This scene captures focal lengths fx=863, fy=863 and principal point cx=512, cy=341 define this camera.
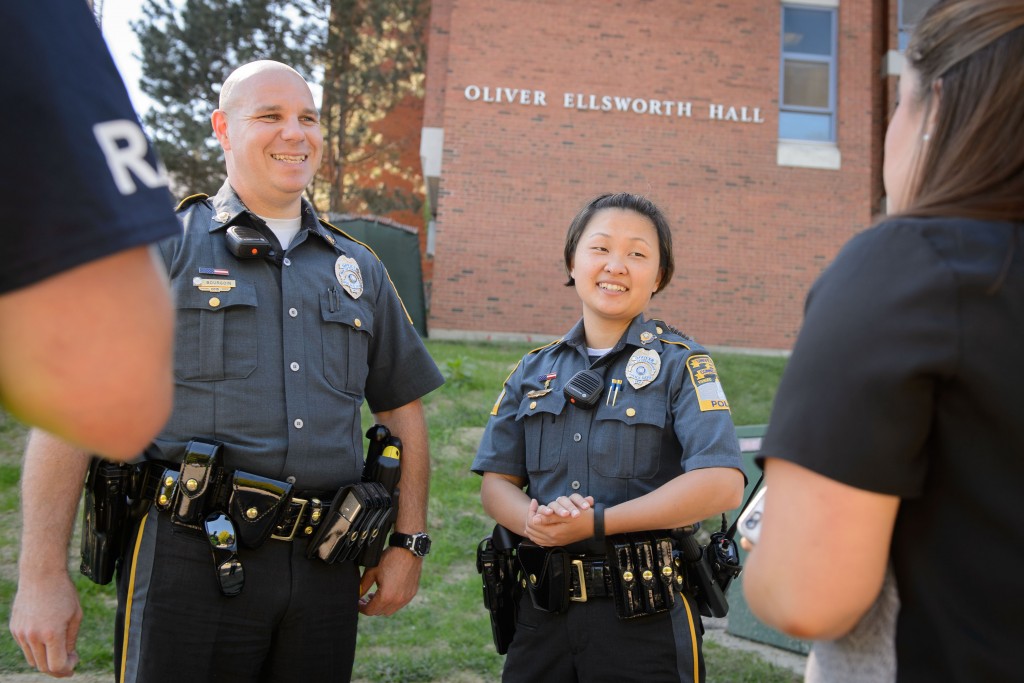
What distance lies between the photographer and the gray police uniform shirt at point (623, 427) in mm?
2746

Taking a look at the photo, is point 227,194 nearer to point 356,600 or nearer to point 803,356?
point 356,600

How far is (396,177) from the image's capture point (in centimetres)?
2522

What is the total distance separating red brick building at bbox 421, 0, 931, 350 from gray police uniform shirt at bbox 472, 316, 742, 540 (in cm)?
1355

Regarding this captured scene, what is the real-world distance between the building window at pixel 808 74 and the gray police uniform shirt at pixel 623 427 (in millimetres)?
16001

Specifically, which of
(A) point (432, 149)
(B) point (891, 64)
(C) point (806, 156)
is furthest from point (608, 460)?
(B) point (891, 64)

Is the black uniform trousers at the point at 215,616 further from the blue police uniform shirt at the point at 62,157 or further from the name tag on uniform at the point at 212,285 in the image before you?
the blue police uniform shirt at the point at 62,157

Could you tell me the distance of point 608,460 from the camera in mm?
2787

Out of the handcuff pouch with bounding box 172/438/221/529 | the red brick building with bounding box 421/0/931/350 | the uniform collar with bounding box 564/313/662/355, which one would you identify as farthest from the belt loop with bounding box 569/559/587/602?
the red brick building with bounding box 421/0/931/350

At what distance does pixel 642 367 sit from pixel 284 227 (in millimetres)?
1355

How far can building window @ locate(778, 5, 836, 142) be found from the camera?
17.8 metres

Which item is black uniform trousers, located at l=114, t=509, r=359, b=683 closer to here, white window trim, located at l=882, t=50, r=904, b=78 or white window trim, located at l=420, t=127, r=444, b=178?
white window trim, located at l=420, t=127, r=444, b=178

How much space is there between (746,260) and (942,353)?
16.5 metres

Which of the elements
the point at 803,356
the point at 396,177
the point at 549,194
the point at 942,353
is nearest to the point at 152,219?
the point at 803,356

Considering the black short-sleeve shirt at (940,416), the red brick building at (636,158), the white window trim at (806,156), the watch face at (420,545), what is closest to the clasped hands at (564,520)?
the watch face at (420,545)
